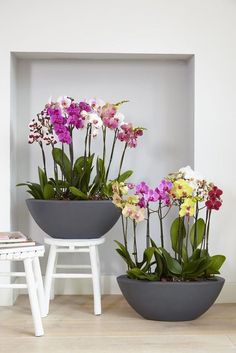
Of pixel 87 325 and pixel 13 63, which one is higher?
pixel 13 63

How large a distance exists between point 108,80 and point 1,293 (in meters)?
1.31

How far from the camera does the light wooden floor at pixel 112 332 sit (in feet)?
8.75

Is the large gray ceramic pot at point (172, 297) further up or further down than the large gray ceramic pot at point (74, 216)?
further down

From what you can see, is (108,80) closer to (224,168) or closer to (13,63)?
(13,63)

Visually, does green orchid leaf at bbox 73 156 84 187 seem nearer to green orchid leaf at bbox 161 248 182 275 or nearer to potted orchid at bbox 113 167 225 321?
potted orchid at bbox 113 167 225 321

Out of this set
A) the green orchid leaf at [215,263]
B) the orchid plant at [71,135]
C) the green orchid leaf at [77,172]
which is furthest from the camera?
the green orchid leaf at [77,172]

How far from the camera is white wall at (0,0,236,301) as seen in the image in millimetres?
3508

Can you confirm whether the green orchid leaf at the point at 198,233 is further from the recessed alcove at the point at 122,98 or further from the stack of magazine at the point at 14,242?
the stack of magazine at the point at 14,242

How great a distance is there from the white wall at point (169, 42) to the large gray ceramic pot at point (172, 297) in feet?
1.81

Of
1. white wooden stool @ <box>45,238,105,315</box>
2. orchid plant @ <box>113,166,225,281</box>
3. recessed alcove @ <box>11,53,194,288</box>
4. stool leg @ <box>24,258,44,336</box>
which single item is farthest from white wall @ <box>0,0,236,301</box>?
stool leg @ <box>24,258,44,336</box>

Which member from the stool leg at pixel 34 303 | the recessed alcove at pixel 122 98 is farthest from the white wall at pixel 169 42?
the stool leg at pixel 34 303

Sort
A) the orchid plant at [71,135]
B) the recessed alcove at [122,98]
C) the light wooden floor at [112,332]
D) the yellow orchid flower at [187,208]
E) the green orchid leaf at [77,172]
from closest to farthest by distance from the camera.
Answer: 1. the light wooden floor at [112,332]
2. the yellow orchid flower at [187,208]
3. the orchid plant at [71,135]
4. the green orchid leaf at [77,172]
5. the recessed alcove at [122,98]

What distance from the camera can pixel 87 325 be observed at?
10.0 ft

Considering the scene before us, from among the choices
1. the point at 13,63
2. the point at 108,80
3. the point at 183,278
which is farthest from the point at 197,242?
the point at 13,63
